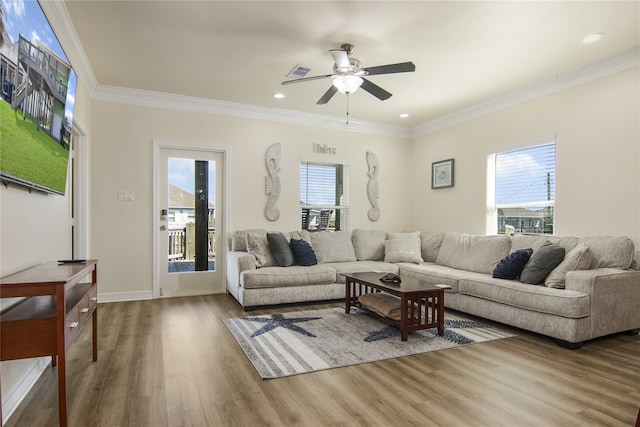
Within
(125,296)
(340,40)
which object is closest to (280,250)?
(125,296)

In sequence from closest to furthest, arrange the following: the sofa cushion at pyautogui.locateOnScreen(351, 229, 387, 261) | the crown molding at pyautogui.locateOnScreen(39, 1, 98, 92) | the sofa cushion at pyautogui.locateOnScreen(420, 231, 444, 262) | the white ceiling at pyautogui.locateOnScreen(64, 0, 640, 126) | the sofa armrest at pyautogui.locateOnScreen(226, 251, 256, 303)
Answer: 1. the crown molding at pyautogui.locateOnScreen(39, 1, 98, 92)
2. the white ceiling at pyautogui.locateOnScreen(64, 0, 640, 126)
3. the sofa armrest at pyautogui.locateOnScreen(226, 251, 256, 303)
4. the sofa cushion at pyautogui.locateOnScreen(420, 231, 444, 262)
5. the sofa cushion at pyautogui.locateOnScreen(351, 229, 387, 261)

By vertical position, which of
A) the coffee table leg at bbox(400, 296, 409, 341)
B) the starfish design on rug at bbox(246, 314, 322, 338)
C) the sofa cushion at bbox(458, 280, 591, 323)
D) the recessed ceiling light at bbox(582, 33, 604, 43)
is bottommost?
the starfish design on rug at bbox(246, 314, 322, 338)

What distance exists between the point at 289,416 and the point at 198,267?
11.2 ft

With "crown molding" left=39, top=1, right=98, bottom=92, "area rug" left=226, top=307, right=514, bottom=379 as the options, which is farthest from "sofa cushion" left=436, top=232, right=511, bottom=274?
"crown molding" left=39, top=1, right=98, bottom=92

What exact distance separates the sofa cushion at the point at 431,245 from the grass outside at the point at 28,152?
443 cm

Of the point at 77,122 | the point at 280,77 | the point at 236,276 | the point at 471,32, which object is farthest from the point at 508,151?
the point at 77,122

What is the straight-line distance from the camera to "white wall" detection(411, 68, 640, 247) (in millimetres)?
3480

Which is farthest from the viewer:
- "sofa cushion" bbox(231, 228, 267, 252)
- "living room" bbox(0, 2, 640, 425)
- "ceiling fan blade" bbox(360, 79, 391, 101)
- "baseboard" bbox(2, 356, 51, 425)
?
"sofa cushion" bbox(231, 228, 267, 252)

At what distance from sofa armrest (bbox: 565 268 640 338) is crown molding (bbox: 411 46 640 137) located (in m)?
1.96

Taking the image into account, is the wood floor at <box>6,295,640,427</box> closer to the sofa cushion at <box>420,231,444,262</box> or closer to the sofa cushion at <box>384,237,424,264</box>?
the sofa cushion at <box>384,237,424,264</box>

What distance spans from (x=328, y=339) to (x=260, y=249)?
5.78 ft

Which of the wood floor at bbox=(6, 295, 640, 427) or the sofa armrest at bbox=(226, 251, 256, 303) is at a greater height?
the sofa armrest at bbox=(226, 251, 256, 303)

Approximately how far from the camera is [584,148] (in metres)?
3.83

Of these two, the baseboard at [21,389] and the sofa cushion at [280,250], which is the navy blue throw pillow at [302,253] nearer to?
the sofa cushion at [280,250]
